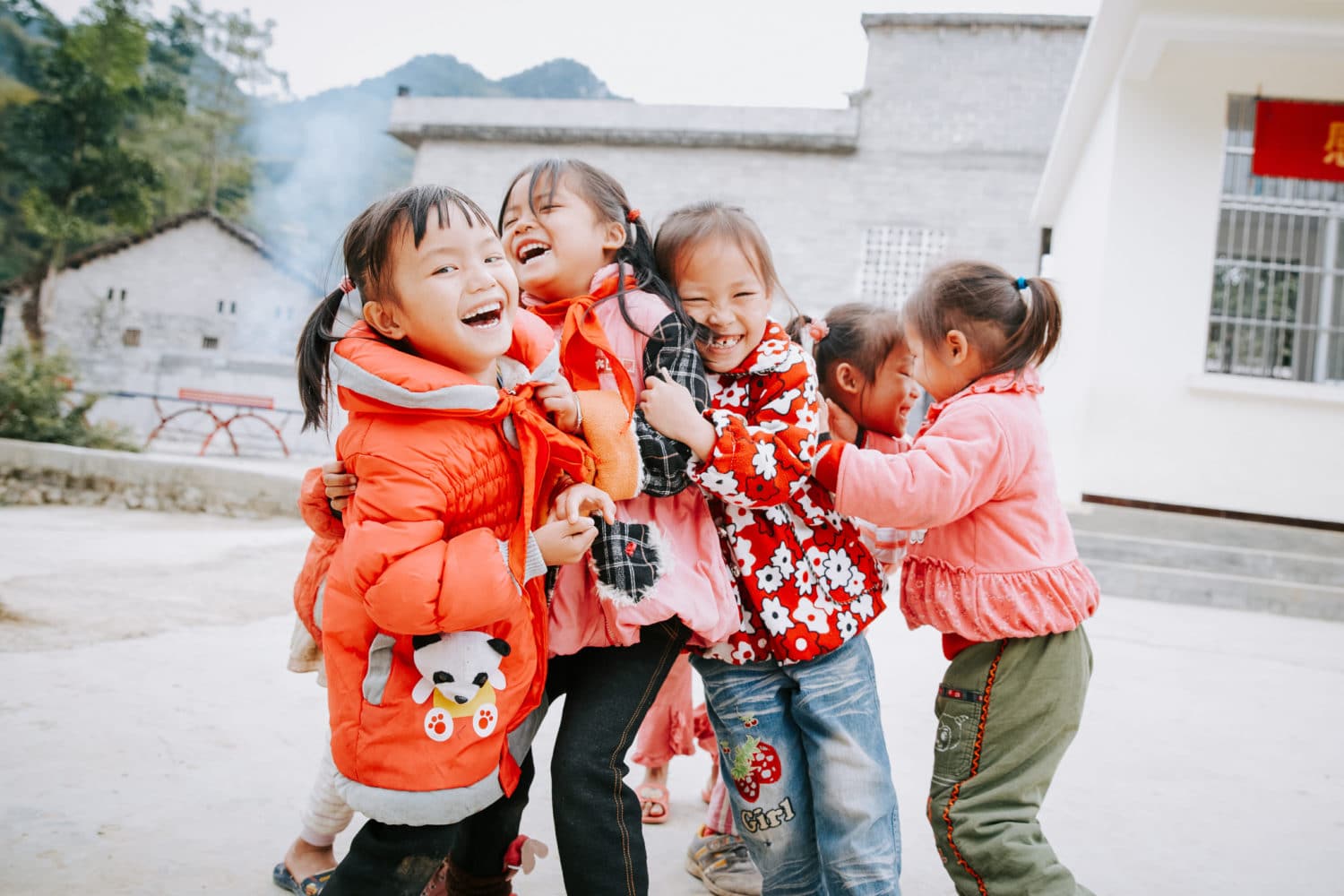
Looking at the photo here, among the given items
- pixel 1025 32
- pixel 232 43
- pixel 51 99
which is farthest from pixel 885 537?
pixel 232 43

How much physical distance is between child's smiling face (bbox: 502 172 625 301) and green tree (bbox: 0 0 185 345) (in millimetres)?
25950

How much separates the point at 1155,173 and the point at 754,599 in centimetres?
631

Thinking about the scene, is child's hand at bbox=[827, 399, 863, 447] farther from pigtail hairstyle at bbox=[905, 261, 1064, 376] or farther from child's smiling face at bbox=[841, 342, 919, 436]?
pigtail hairstyle at bbox=[905, 261, 1064, 376]

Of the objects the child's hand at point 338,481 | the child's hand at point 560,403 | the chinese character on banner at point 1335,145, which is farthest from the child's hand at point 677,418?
the chinese character on banner at point 1335,145

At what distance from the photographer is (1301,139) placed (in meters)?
6.11

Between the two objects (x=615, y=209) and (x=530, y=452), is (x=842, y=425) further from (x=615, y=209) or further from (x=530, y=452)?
(x=530, y=452)

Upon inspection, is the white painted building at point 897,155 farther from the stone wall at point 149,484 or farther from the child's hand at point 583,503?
the child's hand at point 583,503

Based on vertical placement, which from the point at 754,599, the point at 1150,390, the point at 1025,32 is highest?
the point at 1025,32

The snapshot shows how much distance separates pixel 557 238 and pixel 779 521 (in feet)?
1.94

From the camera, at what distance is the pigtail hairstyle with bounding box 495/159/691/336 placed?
1.47 meters

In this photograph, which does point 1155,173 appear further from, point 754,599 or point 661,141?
point 661,141

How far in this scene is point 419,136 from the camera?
15.7 metres

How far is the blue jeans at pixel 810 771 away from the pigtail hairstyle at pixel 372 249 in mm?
776

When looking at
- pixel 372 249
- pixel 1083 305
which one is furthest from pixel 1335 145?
pixel 372 249
